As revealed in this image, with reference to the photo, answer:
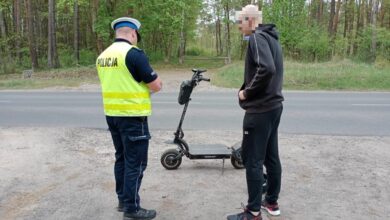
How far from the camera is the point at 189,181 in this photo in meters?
5.31

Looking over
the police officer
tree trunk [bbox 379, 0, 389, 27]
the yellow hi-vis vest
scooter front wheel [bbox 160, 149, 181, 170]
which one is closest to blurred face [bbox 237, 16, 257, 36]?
the police officer

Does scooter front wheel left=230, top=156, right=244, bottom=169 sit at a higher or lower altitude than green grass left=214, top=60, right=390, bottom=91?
lower

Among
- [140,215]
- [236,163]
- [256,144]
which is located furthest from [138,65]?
[236,163]

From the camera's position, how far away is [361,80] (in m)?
18.1

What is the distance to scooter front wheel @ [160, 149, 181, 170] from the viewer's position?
573cm

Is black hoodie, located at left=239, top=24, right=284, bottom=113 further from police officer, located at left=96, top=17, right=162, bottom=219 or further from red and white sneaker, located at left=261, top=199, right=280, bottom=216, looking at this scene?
red and white sneaker, located at left=261, top=199, right=280, bottom=216

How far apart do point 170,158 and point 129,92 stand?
210 cm

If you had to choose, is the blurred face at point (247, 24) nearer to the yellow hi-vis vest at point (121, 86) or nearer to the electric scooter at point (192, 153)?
the yellow hi-vis vest at point (121, 86)

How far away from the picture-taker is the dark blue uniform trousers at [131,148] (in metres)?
3.90

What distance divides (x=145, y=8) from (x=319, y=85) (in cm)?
1484

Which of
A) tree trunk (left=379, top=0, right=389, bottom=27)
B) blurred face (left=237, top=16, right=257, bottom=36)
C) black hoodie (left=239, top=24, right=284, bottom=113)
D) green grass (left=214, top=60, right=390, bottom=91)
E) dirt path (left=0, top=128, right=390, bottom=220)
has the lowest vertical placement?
dirt path (left=0, top=128, right=390, bottom=220)

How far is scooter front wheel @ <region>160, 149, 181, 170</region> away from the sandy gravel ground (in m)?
0.12

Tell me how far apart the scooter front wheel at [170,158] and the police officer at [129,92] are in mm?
1642

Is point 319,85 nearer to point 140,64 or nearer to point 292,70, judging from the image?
point 292,70
